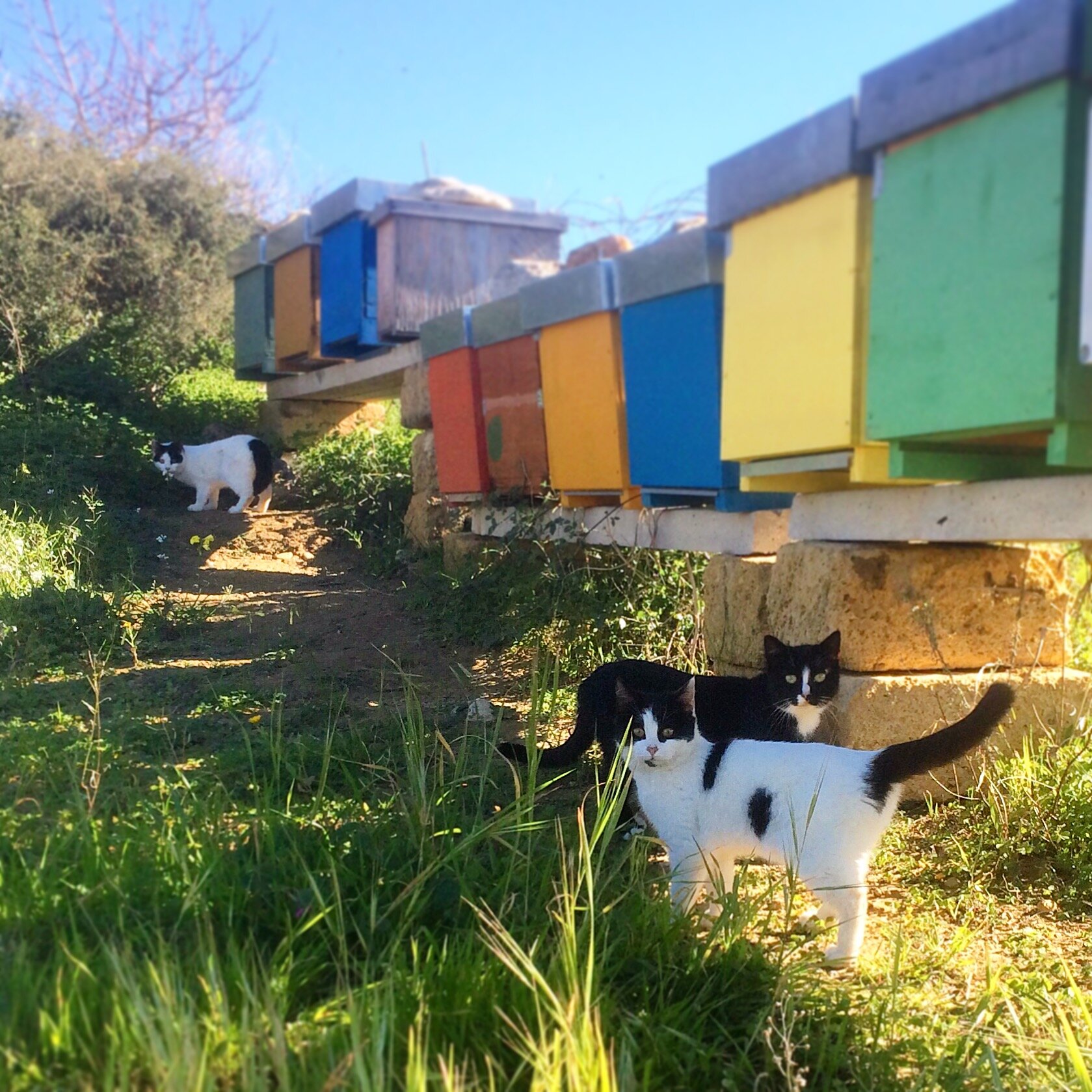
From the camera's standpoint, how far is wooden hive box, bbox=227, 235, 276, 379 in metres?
10.0

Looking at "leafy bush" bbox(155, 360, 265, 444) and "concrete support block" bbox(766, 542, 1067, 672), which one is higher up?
"leafy bush" bbox(155, 360, 265, 444)

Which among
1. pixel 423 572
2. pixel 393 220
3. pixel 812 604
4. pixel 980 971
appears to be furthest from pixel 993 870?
pixel 393 220

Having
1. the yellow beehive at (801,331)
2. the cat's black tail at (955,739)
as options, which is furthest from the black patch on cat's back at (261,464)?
the cat's black tail at (955,739)

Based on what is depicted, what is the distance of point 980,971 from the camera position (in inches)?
135

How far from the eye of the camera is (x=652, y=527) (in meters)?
5.42

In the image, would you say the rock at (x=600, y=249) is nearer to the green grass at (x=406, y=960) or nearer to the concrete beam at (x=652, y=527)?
the concrete beam at (x=652, y=527)

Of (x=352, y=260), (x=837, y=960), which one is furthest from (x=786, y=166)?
(x=352, y=260)

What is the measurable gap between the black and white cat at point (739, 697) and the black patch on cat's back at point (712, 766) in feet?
1.28

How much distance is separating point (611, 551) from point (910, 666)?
205 centimetres

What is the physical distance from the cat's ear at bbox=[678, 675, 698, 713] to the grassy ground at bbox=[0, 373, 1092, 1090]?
49 centimetres

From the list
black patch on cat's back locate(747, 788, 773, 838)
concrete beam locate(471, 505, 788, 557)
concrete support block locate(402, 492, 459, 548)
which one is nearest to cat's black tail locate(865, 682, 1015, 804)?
black patch on cat's back locate(747, 788, 773, 838)

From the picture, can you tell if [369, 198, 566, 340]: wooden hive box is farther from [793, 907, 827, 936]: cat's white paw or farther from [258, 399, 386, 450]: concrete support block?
[793, 907, 827, 936]: cat's white paw

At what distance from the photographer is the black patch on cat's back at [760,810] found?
11.0 ft

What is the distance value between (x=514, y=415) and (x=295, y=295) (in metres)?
3.91
